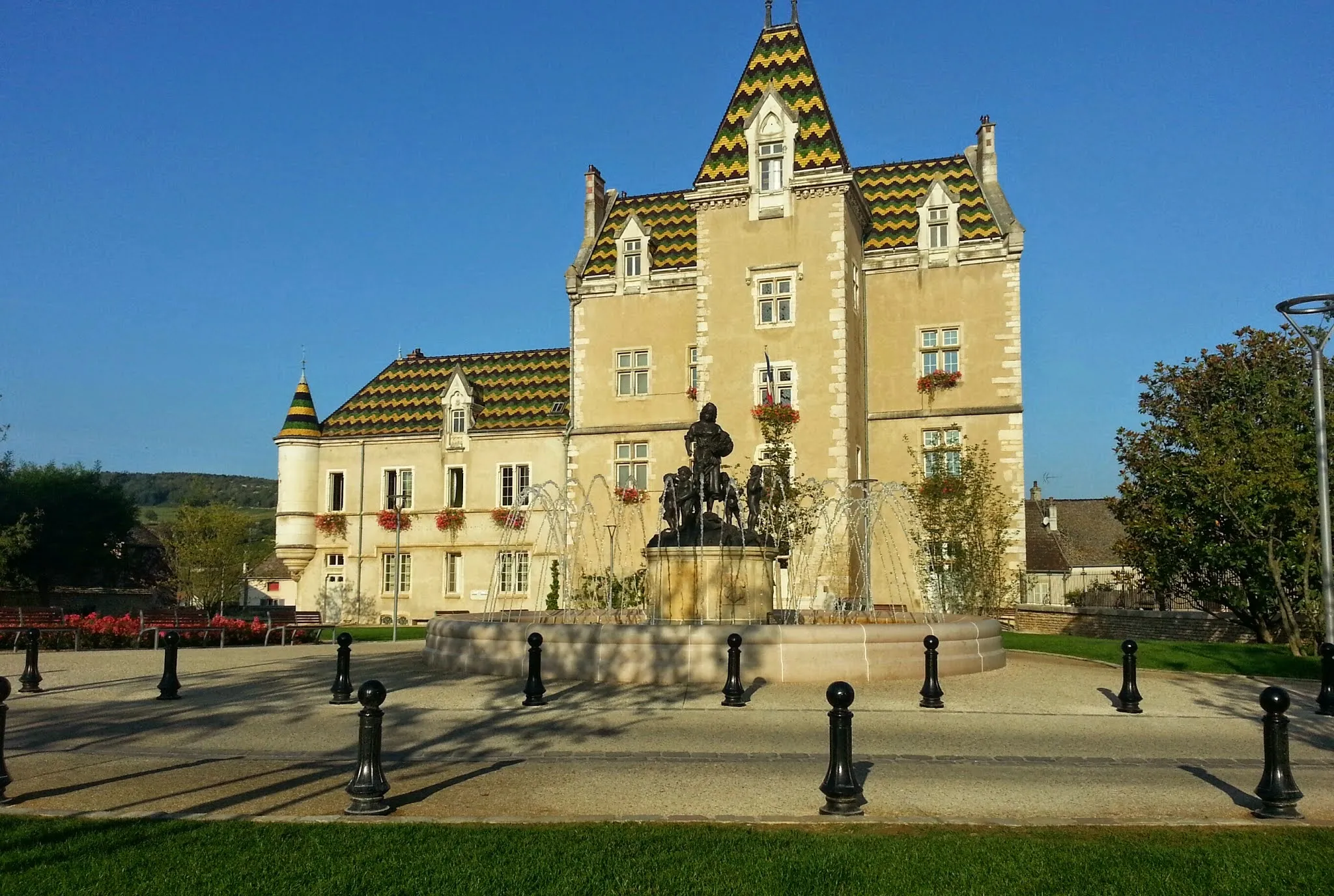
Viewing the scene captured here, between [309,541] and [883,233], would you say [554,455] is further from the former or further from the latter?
[883,233]

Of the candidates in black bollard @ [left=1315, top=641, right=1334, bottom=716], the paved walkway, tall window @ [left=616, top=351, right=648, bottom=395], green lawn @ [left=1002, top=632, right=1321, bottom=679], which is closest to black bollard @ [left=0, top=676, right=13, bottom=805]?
the paved walkway

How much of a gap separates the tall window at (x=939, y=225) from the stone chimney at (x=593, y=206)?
13363mm

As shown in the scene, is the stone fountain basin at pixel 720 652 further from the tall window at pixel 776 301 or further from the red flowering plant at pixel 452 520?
the red flowering plant at pixel 452 520

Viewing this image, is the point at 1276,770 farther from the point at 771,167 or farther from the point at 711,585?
the point at 771,167

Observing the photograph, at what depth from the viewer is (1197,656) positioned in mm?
22656

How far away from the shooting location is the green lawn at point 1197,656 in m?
20.3

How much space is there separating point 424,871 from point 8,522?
49893mm

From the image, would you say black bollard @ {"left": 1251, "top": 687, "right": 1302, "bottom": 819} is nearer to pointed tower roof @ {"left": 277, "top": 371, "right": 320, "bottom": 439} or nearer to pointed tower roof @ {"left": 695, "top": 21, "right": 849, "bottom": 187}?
pointed tower roof @ {"left": 695, "top": 21, "right": 849, "bottom": 187}

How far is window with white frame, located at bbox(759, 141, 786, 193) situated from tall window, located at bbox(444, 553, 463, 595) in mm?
19290

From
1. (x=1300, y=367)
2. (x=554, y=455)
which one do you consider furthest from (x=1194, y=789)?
(x=554, y=455)

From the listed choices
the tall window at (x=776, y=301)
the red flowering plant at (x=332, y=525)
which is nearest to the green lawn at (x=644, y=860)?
the tall window at (x=776, y=301)

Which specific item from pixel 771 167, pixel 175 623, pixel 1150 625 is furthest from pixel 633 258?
pixel 1150 625

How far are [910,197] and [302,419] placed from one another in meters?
27.0

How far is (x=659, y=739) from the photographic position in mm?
12031
